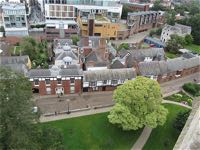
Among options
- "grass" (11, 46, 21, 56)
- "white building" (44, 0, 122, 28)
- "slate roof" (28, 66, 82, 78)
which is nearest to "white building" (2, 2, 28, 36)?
"grass" (11, 46, 21, 56)

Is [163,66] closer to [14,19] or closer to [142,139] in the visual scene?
[142,139]

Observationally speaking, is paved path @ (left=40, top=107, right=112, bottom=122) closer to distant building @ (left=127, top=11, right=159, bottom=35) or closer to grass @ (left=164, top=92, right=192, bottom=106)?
grass @ (left=164, top=92, right=192, bottom=106)

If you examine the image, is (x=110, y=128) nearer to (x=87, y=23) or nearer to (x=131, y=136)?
(x=131, y=136)

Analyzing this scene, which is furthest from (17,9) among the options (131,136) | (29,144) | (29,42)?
(29,144)

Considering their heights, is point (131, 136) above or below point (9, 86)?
below

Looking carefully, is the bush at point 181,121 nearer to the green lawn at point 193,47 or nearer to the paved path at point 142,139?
the paved path at point 142,139

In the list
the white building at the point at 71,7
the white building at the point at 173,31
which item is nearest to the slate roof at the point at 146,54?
the white building at the point at 173,31
